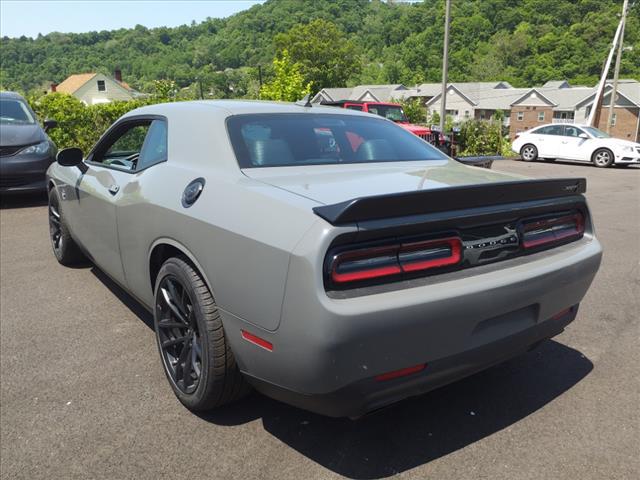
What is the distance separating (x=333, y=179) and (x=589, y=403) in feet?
5.89

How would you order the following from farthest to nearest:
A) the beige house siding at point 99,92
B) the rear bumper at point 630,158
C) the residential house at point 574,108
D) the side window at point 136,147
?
the beige house siding at point 99,92 → the residential house at point 574,108 → the rear bumper at point 630,158 → the side window at point 136,147

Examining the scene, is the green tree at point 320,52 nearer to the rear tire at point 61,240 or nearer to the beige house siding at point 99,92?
the beige house siding at point 99,92

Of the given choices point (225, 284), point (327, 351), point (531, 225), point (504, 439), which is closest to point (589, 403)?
point (504, 439)

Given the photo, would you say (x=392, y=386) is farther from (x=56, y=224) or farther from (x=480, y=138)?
(x=480, y=138)

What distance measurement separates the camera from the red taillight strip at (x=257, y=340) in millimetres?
2059

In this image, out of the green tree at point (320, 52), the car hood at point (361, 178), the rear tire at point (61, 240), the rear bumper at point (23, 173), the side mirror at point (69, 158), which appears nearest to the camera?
the car hood at point (361, 178)

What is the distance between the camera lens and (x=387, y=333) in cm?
194

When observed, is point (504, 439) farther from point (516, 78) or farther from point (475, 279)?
point (516, 78)

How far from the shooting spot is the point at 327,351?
1.88 m

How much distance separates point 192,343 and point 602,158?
1790cm

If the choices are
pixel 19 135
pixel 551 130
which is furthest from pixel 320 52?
pixel 19 135

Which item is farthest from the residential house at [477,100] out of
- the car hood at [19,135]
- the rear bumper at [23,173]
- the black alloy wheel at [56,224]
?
the black alloy wheel at [56,224]

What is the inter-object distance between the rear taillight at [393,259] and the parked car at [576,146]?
1741cm

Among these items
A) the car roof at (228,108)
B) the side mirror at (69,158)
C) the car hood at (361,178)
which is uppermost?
the car roof at (228,108)
